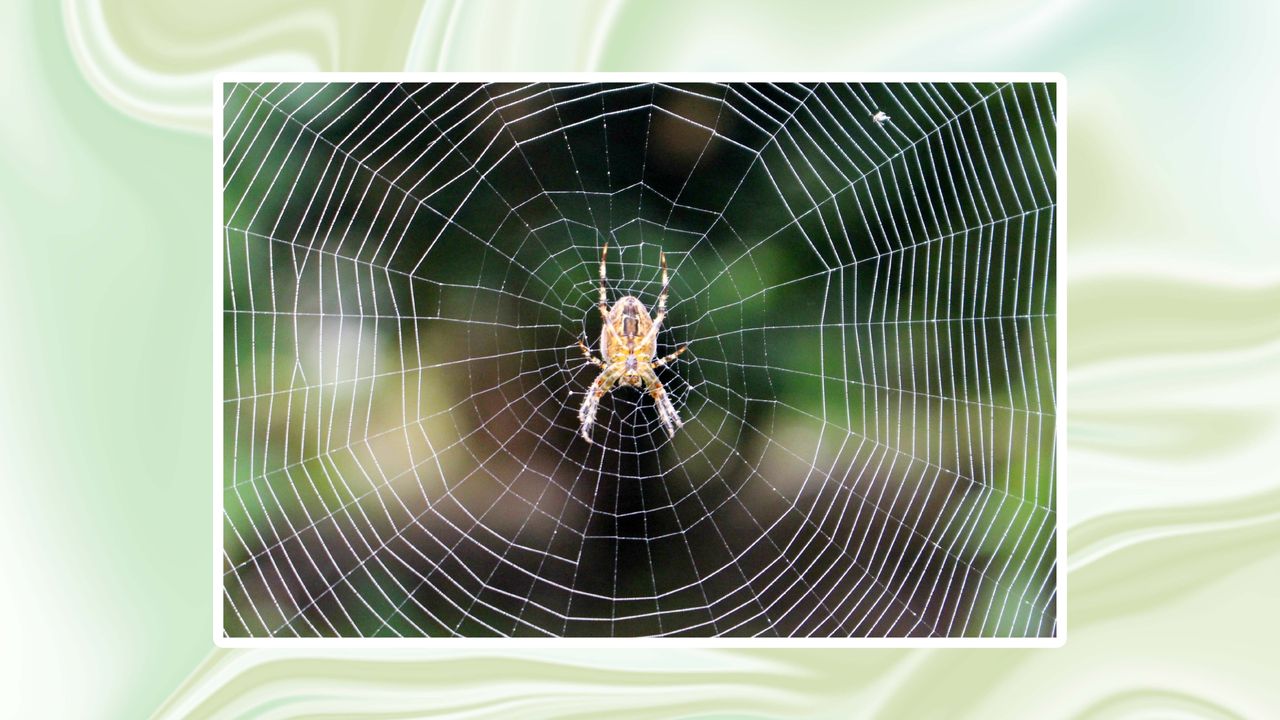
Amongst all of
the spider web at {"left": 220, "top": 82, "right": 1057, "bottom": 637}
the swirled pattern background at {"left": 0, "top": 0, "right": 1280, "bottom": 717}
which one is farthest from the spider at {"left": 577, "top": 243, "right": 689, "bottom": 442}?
the swirled pattern background at {"left": 0, "top": 0, "right": 1280, "bottom": 717}

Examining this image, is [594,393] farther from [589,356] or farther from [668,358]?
→ [668,358]

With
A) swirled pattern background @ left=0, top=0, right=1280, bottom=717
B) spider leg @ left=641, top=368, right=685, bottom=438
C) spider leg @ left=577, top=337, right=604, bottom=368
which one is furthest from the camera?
spider leg @ left=641, top=368, right=685, bottom=438

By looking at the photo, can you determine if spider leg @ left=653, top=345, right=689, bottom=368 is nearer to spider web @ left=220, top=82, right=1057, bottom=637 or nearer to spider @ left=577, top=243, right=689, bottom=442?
spider @ left=577, top=243, right=689, bottom=442
